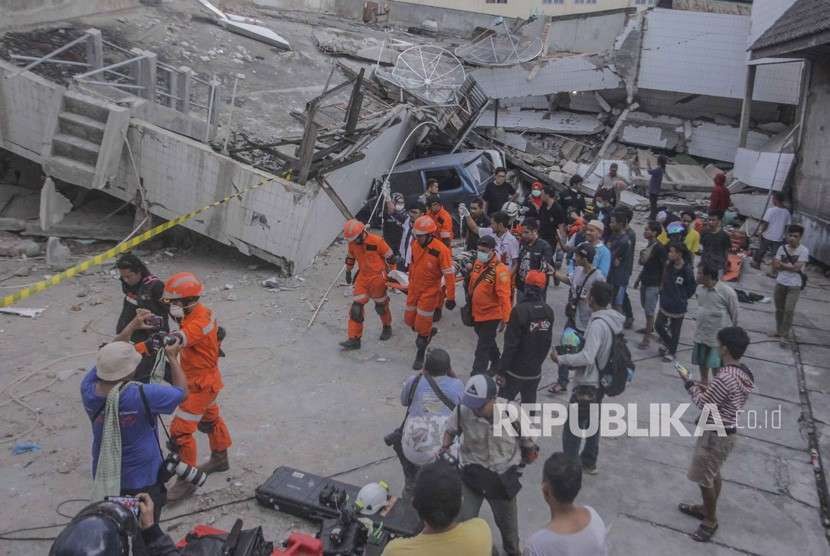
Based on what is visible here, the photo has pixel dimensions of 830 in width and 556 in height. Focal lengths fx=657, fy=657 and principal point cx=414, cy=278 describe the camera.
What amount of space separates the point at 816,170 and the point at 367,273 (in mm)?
9921

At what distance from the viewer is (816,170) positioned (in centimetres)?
1254

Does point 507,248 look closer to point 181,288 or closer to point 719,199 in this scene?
point 181,288

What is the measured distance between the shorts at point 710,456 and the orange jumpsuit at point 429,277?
3.10 meters

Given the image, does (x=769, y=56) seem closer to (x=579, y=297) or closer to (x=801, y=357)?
(x=801, y=357)

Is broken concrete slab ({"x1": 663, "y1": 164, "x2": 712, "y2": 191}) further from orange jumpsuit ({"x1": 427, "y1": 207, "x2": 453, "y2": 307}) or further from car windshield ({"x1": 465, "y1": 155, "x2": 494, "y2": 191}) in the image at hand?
orange jumpsuit ({"x1": 427, "y1": 207, "x2": 453, "y2": 307})

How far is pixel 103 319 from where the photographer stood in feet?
25.7

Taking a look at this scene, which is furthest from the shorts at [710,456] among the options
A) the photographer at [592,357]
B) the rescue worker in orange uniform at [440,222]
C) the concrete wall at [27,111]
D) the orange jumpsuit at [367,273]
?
the concrete wall at [27,111]

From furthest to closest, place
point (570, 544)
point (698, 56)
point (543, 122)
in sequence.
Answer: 1. point (543, 122)
2. point (698, 56)
3. point (570, 544)

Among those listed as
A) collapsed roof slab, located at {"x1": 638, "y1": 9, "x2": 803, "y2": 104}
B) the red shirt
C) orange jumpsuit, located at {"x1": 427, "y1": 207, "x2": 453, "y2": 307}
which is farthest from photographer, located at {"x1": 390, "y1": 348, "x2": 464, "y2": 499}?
collapsed roof slab, located at {"x1": 638, "y1": 9, "x2": 803, "y2": 104}

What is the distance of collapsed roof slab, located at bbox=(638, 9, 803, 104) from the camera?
1720cm

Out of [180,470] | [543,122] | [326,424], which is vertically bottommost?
[326,424]

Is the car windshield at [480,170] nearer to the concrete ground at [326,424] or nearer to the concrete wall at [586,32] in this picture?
the concrete ground at [326,424]

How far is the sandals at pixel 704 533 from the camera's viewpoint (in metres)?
4.54

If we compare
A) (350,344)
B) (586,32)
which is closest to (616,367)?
(350,344)
